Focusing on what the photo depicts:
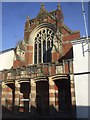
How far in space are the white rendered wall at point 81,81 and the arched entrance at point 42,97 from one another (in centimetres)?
498

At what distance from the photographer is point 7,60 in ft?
92.4

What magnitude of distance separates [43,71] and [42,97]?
3.51m

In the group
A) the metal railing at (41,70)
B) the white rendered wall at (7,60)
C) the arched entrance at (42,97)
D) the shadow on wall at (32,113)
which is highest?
the white rendered wall at (7,60)

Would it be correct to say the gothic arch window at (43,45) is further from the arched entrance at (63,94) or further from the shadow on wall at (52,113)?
the shadow on wall at (52,113)

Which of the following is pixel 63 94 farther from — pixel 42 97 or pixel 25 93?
pixel 25 93

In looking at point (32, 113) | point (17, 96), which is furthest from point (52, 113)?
point (17, 96)

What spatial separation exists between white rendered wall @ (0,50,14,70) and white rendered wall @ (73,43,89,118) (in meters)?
11.4

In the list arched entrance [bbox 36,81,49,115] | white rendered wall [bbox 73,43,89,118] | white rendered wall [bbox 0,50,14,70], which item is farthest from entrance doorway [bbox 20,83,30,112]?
white rendered wall [bbox 73,43,89,118]

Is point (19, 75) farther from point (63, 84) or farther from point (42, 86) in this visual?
point (63, 84)

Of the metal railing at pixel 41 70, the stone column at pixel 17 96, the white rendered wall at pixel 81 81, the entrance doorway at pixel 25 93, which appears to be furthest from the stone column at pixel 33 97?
the white rendered wall at pixel 81 81

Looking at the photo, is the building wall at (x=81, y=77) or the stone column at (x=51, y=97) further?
the stone column at (x=51, y=97)

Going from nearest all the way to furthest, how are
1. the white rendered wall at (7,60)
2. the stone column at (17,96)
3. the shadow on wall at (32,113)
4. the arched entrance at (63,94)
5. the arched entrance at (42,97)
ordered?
the shadow on wall at (32,113) < the arched entrance at (63,94) < the stone column at (17,96) < the arched entrance at (42,97) < the white rendered wall at (7,60)

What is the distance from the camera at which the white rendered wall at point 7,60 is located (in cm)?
2803

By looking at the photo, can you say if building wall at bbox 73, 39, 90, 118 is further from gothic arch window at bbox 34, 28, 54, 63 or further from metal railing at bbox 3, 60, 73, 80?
gothic arch window at bbox 34, 28, 54, 63
